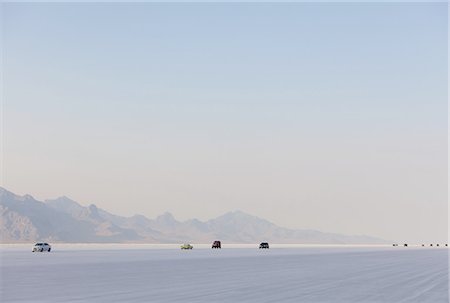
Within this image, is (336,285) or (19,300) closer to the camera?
(19,300)

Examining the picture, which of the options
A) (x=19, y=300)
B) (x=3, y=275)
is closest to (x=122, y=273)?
(x=3, y=275)

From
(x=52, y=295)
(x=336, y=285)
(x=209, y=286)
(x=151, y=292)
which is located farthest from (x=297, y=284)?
(x=52, y=295)

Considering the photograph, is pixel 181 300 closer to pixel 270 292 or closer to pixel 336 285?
pixel 270 292

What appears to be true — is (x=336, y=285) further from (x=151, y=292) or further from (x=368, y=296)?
(x=151, y=292)

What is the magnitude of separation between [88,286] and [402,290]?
46.0 feet

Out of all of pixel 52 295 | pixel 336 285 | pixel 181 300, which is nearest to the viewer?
pixel 181 300

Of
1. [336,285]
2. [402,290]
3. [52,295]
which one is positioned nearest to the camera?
[52,295]

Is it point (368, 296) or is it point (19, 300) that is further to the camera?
point (368, 296)

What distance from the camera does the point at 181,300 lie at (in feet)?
89.8

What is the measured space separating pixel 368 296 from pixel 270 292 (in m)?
4.04

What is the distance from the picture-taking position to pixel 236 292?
30.8 m

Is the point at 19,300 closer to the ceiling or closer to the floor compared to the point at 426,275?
closer to the floor

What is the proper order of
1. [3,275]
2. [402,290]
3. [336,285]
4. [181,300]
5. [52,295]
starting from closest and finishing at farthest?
[181,300] → [52,295] → [402,290] → [336,285] → [3,275]

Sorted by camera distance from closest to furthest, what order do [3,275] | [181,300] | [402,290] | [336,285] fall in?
1. [181,300]
2. [402,290]
3. [336,285]
4. [3,275]
